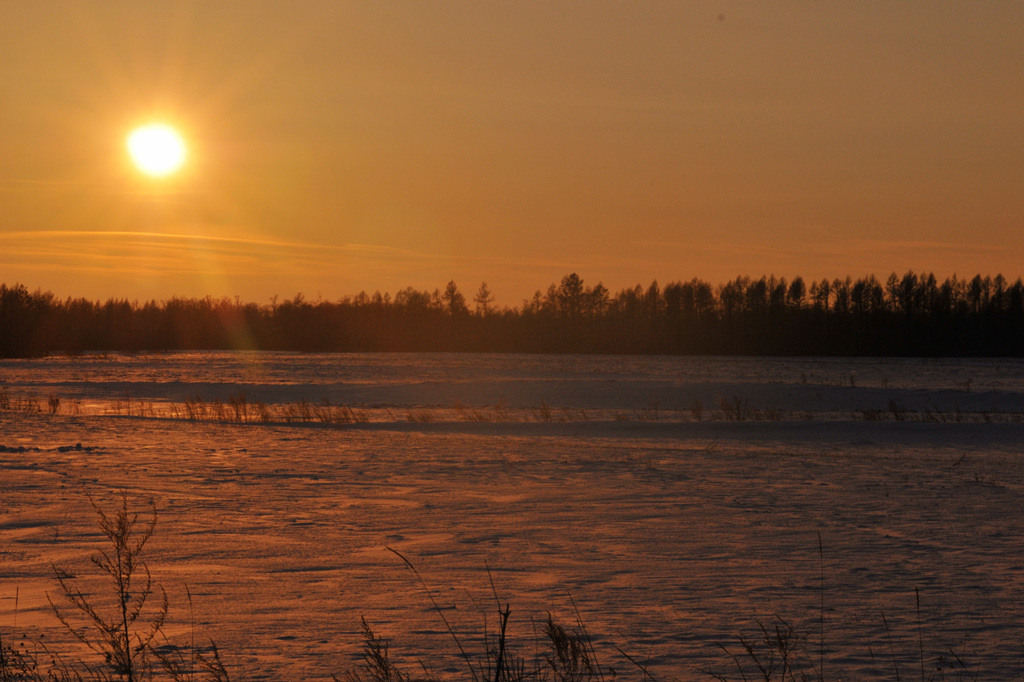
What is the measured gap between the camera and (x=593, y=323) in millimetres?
134875

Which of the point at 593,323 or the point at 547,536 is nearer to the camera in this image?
the point at 547,536

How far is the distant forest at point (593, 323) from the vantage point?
359 feet

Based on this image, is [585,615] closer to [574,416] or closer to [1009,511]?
[1009,511]

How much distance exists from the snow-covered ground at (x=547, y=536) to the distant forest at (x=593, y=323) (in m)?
85.0

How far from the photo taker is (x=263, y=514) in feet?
39.7

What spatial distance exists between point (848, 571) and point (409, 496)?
6.84 metres

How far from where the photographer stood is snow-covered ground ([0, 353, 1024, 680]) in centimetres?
703

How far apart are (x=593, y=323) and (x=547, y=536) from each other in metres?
125

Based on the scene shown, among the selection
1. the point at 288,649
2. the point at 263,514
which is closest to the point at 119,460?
the point at 263,514

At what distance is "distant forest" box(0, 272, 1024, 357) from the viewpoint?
A: 10931cm

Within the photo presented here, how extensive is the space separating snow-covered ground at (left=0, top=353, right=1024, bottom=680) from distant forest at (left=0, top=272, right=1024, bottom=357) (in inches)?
3347

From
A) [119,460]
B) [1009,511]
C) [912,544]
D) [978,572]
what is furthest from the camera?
[119,460]

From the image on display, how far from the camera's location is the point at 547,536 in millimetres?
10883

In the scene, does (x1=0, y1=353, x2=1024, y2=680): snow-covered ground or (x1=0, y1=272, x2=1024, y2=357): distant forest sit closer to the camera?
(x1=0, y1=353, x2=1024, y2=680): snow-covered ground
